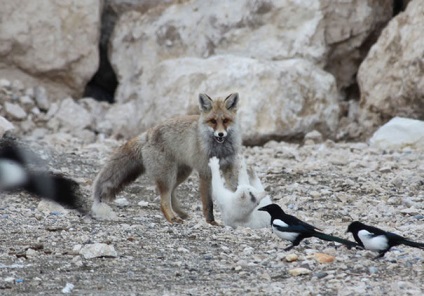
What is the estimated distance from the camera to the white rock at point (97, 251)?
22.9 feet

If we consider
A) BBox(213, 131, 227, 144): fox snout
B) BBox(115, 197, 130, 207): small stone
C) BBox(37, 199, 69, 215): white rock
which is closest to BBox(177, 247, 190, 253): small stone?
BBox(213, 131, 227, 144): fox snout

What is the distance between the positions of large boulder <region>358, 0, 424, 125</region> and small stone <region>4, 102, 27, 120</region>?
5.43 m

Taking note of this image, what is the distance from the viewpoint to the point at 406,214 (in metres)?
8.82

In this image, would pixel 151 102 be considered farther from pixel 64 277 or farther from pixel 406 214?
pixel 64 277

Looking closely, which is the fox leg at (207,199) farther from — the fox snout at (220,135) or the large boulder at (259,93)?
the large boulder at (259,93)

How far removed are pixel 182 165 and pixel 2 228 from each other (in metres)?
2.14

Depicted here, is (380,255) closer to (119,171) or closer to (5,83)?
(119,171)

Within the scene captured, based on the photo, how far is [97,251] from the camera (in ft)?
23.0

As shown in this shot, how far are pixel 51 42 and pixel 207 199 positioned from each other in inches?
268

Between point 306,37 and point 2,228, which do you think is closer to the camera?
point 2,228

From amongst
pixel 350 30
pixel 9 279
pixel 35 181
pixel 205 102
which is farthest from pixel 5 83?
pixel 9 279

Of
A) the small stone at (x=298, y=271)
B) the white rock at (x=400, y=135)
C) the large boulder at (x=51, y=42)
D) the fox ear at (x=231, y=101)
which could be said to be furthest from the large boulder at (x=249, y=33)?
the small stone at (x=298, y=271)

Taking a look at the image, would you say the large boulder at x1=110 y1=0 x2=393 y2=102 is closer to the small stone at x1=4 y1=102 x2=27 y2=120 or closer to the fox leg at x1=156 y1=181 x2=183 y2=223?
the small stone at x1=4 y1=102 x2=27 y2=120

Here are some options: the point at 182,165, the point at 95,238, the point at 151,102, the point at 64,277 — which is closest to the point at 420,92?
the point at 151,102
